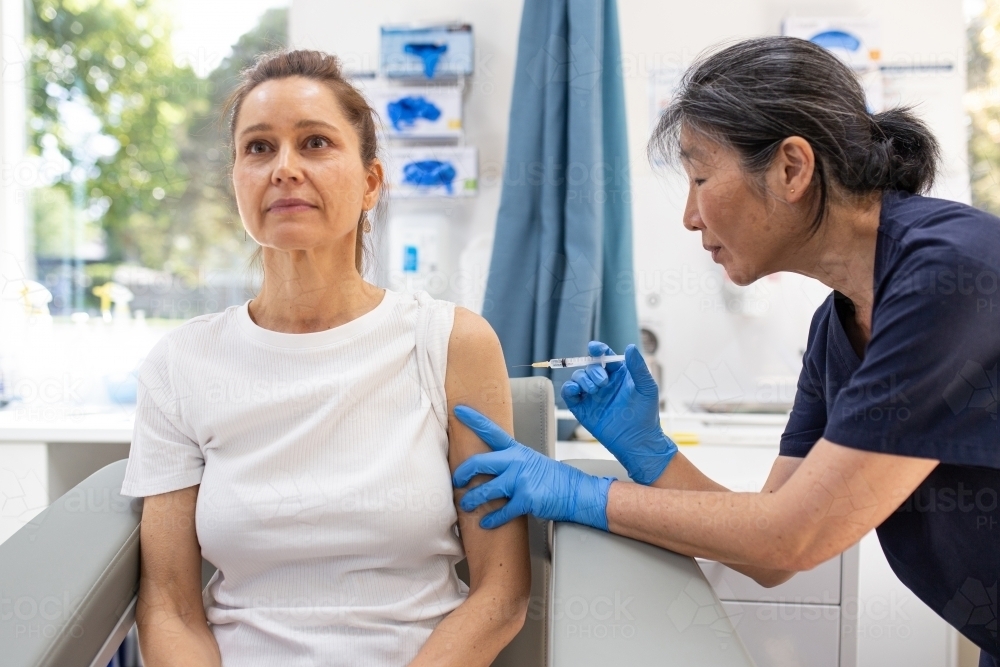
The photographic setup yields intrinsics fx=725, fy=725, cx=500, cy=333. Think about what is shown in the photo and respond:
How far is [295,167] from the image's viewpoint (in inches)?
39.6

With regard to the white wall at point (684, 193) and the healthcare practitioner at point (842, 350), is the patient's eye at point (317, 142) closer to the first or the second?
the healthcare practitioner at point (842, 350)

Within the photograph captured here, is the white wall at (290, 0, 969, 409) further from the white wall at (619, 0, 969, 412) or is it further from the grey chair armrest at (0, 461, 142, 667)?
the grey chair armrest at (0, 461, 142, 667)

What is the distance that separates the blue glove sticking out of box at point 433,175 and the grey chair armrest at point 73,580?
1.27 metres

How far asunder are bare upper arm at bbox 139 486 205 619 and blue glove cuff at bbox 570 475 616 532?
20.8 inches

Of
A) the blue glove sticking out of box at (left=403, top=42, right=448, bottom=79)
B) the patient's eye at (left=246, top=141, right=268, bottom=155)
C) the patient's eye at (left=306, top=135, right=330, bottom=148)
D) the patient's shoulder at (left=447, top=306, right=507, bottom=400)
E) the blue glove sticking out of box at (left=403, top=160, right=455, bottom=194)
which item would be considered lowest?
the patient's shoulder at (left=447, top=306, right=507, bottom=400)

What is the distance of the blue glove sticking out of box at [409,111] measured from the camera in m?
2.08

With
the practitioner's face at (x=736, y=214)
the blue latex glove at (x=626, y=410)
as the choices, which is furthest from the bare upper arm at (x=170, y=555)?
the practitioner's face at (x=736, y=214)

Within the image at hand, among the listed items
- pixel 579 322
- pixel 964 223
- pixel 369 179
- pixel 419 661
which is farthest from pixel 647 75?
pixel 419 661

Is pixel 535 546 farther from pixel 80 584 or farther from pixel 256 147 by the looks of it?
pixel 256 147

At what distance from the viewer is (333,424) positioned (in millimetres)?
997

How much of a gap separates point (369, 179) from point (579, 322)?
756 mm

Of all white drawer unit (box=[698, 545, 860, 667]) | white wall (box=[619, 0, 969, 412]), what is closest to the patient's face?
white drawer unit (box=[698, 545, 860, 667])

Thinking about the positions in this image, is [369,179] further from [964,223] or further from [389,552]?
[964,223]

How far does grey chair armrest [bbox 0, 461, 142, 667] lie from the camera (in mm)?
799
